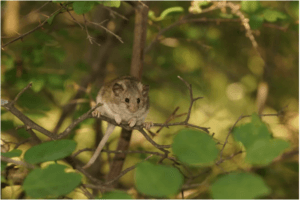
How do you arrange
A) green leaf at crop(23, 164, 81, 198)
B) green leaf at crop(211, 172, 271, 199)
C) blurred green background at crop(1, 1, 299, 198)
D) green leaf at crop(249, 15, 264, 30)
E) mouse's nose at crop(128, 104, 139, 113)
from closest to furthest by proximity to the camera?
green leaf at crop(211, 172, 271, 199)
green leaf at crop(23, 164, 81, 198)
green leaf at crop(249, 15, 264, 30)
blurred green background at crop(1, 1, 299, 198)
mouse's nose at crop(128, 104, 139, 113)

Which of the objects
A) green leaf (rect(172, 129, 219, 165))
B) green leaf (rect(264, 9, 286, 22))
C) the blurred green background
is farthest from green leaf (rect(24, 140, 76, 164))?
green leaf (rect(264, 9, 286, 22))

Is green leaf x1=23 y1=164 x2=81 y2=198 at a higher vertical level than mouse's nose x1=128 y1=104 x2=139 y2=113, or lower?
higher

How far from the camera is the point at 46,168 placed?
82 cm

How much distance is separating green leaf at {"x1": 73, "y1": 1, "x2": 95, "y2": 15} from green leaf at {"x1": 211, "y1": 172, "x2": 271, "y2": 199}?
3.48ft

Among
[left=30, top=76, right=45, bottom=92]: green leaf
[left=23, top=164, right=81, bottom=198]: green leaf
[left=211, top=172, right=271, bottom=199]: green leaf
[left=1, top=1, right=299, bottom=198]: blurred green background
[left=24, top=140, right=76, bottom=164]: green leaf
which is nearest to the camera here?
[left=211, top=172, right=271, bottom=199]: green leaf

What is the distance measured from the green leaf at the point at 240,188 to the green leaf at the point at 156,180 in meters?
0.09

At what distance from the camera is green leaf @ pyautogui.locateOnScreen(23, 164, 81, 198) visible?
2.60 feet

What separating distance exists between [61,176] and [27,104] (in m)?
1.71

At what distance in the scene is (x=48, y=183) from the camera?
793 mm

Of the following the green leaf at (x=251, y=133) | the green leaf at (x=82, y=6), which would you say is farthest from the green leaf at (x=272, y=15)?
the green leaf at (x=251, y=133)

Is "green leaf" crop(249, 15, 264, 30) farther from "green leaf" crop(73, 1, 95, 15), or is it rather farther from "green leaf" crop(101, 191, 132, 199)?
"green leaf" crop(101, 191, 132, 199)

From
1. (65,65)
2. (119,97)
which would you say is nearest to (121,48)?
(65,65)

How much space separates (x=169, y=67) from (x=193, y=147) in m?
2.76

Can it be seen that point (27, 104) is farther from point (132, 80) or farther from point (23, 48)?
point (132, 80)
